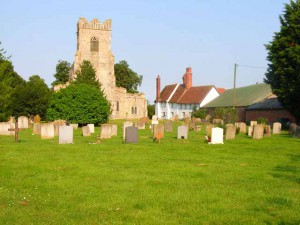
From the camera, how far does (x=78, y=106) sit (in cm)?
4256

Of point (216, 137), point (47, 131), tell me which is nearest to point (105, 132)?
point (47, 131)

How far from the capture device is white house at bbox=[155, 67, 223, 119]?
73.6 m

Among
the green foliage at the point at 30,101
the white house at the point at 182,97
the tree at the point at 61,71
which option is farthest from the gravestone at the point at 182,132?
the tree at the point at 61,71

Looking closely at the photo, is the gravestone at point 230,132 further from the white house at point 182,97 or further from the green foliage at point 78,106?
the white house at point 182,97

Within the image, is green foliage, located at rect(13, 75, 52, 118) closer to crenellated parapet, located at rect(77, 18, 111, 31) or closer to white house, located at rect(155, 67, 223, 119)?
crenellated parapet, located at rect(77, 18, 111, 31)

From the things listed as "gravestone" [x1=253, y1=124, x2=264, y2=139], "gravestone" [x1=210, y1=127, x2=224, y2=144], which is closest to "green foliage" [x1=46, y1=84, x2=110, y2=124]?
"gravestone" [x1=253, y1=124, x2=264, y2=139]

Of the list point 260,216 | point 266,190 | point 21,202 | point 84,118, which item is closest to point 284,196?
point 266,190

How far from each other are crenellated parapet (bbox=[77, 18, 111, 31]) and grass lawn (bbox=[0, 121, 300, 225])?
189ft

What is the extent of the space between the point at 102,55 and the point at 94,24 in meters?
5.59

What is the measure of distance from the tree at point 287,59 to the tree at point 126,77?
52.0m

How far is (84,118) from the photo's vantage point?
140 feet

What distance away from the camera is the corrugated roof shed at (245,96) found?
55484mm

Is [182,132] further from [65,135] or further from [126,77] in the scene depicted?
[126,77]

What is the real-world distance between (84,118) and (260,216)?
3690 cm
